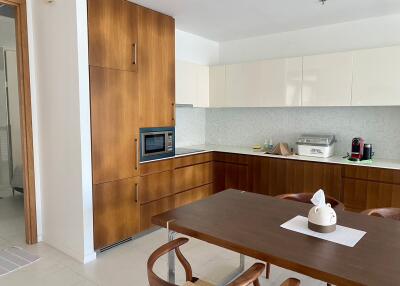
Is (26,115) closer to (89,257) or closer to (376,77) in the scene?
(89,257)

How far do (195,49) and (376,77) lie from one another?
235cm

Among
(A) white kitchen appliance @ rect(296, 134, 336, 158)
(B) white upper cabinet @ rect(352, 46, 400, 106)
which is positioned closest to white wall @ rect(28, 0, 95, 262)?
(A) white kitchen appliance @ rect(296, 134, 336, 158)

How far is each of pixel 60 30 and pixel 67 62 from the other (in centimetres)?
30

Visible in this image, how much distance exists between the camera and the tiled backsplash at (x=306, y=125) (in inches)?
138

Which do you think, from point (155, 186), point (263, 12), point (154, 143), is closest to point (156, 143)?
point (154, 143)

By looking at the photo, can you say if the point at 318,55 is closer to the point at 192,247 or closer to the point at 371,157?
the point at 371,157

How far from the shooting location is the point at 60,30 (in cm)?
268

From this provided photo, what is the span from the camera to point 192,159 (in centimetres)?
389

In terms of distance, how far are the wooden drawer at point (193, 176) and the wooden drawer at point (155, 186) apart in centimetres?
13

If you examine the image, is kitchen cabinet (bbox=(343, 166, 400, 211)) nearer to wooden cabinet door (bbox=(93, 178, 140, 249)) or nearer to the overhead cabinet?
the overhead cabinet

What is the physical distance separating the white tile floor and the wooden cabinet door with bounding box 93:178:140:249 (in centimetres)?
15

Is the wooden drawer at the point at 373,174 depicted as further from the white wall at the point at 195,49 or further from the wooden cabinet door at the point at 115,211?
the white wall at the point at 195,49

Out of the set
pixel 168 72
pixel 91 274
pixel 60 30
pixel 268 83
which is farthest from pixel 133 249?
pixel 268 83

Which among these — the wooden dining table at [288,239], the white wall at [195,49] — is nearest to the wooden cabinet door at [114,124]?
the wooden dining table at [288,239]
